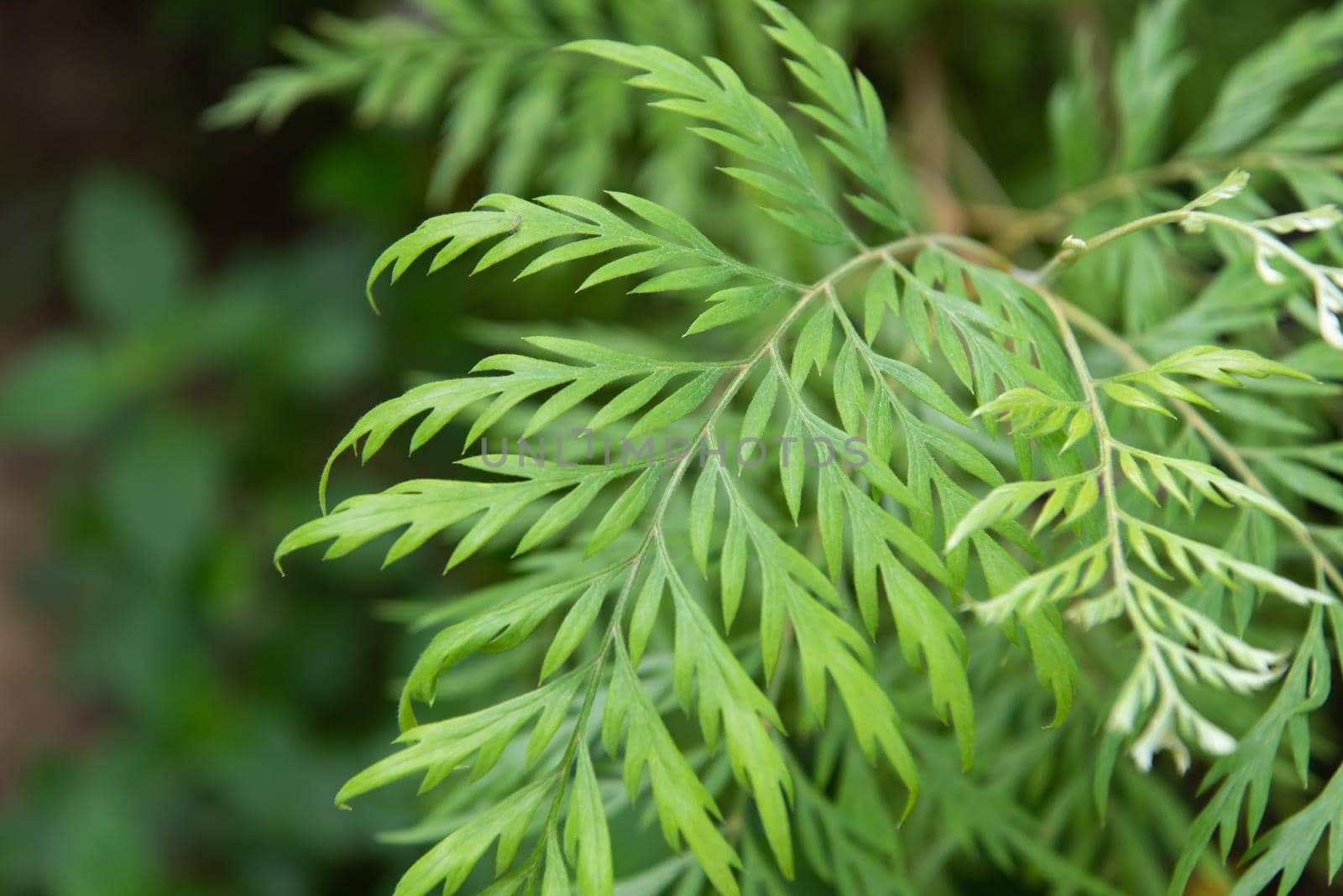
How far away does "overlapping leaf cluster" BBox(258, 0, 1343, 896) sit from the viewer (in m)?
0.57

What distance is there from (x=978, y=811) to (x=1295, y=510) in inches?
20.3

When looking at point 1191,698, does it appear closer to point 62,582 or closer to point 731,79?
point 731,79

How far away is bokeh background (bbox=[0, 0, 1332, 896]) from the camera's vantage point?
1642mm

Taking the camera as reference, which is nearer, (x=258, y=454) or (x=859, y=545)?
(x=859, y=545)

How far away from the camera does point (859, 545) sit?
0.61 metres

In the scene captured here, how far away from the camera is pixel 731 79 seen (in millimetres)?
718

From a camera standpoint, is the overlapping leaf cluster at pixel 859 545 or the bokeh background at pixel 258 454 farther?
the bokeh background at pixel 258 454

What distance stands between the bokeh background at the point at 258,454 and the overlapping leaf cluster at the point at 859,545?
0.76m

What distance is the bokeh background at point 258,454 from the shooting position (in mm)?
1642

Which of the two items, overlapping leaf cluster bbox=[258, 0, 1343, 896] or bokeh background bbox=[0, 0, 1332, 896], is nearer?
overlapping leaf cluster bbox=[258, 0, 1343, 896]

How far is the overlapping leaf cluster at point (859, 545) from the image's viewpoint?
566 millimetres

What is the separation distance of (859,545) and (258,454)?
1460mm

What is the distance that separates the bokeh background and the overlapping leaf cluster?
76cm

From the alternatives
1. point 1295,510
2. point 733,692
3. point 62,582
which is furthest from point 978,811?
point 62,582
